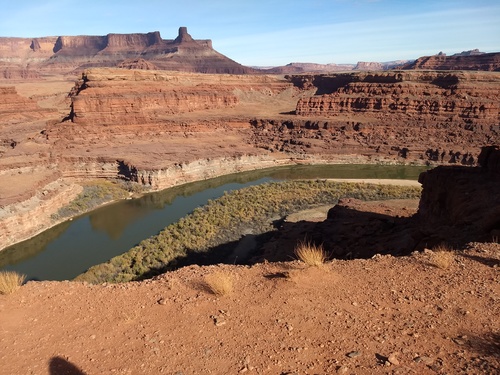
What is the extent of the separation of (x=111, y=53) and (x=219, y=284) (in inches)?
6931

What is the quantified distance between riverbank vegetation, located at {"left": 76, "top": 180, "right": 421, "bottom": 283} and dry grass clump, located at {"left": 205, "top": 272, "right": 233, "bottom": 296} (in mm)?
11937

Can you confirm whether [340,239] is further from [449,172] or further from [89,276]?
[89,276]

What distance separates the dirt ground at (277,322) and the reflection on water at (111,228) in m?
14.9

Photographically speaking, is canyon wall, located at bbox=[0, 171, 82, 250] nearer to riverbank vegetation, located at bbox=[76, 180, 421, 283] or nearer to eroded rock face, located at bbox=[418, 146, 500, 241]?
riverbank vegetation, located at bbox=[76, 180, 421, 283]

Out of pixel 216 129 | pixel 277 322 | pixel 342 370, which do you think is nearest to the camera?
pixel 342 370

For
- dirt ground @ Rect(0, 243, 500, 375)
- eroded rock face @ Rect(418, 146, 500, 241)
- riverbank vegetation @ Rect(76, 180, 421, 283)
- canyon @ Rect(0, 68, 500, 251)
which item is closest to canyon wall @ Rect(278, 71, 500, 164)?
canyon @ Rect(0, 68, 500, 251)

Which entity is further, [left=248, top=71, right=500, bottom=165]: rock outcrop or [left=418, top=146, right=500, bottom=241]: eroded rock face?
[left=248, top=71, right=500, bottom=165]: rock outcrop

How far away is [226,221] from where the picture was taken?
26.5 metres

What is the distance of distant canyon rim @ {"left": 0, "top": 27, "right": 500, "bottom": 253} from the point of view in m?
34.9

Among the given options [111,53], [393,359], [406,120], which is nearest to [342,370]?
[393,359]

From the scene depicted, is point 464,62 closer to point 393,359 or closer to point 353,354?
point 393,359

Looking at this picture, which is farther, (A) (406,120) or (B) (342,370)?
(A) (406,120)

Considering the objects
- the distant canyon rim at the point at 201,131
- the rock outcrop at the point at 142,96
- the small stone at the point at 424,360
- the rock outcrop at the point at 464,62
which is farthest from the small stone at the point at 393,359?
the rock outcrop at the point at 464,62

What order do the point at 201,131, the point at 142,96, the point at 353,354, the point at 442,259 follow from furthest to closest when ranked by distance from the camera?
1. the point at 142,96
2. the point at 201,131
3. the point at 442,259
4. the point at 353,354
